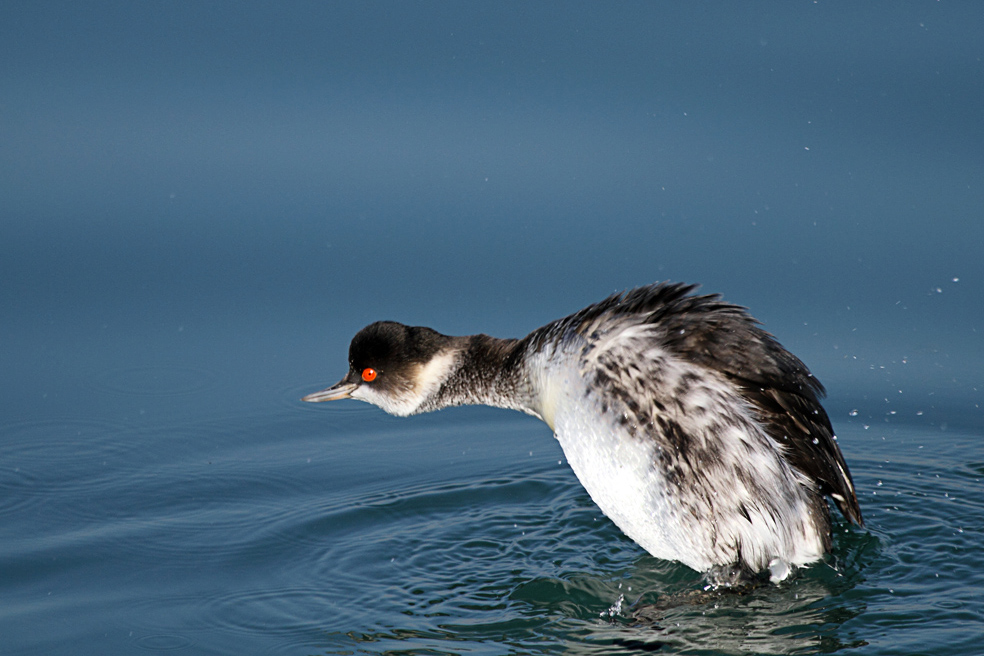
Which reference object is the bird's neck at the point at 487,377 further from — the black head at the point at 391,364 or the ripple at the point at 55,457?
the ripple at the point at 55,457

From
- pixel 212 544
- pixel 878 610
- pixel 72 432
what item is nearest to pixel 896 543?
pixel 878 610

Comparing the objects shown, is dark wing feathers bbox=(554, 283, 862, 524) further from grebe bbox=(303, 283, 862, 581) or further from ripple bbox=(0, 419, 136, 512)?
ripple bbox=(0, 419, 136, 512)

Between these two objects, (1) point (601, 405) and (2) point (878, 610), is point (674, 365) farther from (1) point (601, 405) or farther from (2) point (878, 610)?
(2) point (878, 610)

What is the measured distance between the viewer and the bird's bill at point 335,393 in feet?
21.8

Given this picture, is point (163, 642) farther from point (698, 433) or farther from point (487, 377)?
point (698, 433)

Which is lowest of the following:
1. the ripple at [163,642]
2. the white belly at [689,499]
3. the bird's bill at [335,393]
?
the ripple at [163,642]

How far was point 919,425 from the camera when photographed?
6992 mm

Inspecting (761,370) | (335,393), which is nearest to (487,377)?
(335,393)

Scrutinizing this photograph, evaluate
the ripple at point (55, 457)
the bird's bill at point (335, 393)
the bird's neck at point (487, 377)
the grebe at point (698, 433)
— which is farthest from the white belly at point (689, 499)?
the ripple at point (55, 457)

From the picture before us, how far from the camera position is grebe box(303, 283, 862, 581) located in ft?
17.6

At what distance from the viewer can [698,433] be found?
211 inches

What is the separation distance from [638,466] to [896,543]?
125cm

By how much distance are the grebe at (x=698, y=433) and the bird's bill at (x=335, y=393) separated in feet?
4.19

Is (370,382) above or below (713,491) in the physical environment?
above
